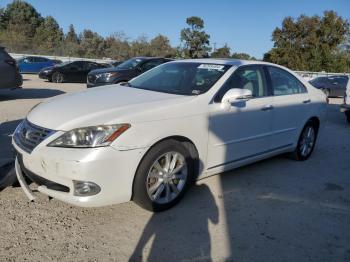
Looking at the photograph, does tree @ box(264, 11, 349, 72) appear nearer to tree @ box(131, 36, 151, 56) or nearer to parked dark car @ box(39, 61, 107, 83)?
tree @ box(131, 36, 151, 56)

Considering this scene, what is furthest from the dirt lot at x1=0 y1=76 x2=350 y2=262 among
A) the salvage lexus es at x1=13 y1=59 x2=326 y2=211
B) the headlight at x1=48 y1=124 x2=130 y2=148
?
the headlight at x1=48 y1=124 x2=130 y2=148

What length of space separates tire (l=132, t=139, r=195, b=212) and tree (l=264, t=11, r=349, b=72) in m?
A: 42.3

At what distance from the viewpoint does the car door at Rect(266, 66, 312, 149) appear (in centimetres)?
526

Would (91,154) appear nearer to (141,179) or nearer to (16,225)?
(141,179)

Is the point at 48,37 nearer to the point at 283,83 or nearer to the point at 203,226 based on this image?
the point at 283,83

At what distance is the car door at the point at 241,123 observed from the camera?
428 cm

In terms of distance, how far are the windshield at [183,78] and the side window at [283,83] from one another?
94 cm

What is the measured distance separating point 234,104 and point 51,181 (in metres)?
2.24

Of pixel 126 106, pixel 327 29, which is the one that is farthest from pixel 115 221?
pixel 327 29

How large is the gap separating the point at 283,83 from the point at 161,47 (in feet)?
178

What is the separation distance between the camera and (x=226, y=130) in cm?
439

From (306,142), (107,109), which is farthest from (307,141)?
(107,109)

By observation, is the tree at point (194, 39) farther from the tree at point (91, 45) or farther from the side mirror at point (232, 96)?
the side mirror at point (232, 96)

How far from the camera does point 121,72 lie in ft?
41.8
